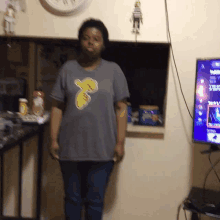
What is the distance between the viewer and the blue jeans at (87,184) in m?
1.18

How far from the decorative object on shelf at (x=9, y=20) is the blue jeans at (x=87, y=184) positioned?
0.96 m

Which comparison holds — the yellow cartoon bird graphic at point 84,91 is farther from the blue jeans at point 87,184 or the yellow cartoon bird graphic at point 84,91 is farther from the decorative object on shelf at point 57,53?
the decorative object on shelf at point 57,53

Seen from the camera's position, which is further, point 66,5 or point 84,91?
point 66,5

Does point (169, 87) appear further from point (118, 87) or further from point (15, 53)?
point (15, 53)

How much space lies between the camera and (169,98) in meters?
1.44

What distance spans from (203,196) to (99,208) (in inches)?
24.3

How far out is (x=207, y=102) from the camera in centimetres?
117

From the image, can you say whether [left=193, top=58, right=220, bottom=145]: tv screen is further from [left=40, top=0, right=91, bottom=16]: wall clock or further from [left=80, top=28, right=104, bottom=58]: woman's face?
[left=40, top=0, right=91, bottom=16]: wall clock

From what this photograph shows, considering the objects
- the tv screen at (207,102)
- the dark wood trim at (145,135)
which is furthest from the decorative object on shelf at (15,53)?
the tv screen at (207,102)

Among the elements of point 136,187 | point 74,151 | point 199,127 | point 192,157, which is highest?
point 199,127

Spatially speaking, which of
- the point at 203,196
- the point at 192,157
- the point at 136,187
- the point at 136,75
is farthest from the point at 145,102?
the point at 203,196

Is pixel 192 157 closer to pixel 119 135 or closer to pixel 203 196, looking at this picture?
pixel 203 196

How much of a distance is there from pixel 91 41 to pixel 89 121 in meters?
0.42

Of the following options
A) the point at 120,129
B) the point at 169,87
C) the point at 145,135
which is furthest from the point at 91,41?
the point at 145,135
